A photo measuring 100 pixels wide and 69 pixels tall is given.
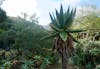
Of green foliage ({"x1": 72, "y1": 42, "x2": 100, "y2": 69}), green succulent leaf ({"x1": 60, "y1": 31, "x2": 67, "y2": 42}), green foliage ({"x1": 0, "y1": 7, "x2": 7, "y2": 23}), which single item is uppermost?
green foliage ({"x1": 0, "y1": 7, "x2": 7, "y2": 23})

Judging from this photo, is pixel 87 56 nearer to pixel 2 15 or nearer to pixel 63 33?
pixel 63 33

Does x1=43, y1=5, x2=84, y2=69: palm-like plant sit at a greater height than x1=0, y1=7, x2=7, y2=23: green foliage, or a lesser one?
lesser

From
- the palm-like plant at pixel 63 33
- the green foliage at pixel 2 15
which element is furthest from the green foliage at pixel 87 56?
the green foliage at pixel 2 15

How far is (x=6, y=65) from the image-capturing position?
1694 cm

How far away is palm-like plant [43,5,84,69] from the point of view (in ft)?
39.1

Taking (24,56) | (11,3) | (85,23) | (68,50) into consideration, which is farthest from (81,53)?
(11,3)

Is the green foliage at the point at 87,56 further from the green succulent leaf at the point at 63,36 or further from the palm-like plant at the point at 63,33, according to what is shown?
the green succulent leaf at the point at 63,36

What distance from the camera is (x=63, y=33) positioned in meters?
11.9

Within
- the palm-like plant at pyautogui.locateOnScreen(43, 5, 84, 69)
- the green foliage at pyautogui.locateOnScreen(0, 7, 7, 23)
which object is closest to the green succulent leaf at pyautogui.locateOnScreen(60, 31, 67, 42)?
the palm-like plant at pyautogui.locateOnScreen(43, 5, 84, 69)

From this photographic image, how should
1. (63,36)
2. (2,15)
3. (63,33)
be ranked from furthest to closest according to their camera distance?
(2,15)
(63,33)
(63,36)

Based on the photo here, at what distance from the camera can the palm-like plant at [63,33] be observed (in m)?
11.9

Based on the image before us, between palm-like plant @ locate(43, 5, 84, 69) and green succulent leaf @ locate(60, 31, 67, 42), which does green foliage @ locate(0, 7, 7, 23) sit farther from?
green succulent leaf @ locate(60, 31, 67, 42)

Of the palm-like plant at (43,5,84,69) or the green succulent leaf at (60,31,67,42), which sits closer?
the green succulent leaf at (60,31,67,42)

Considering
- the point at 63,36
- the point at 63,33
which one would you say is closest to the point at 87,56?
the point at 63,33
